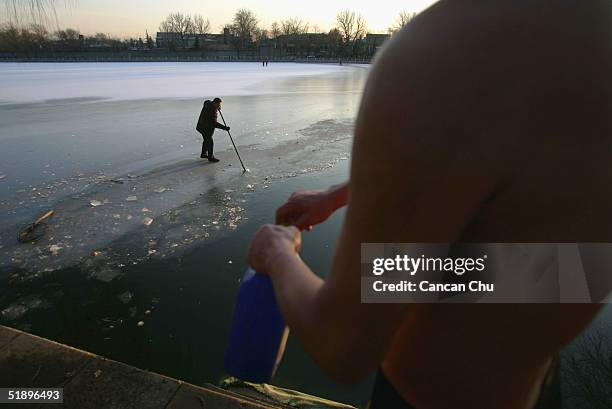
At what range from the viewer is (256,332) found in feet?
4.35

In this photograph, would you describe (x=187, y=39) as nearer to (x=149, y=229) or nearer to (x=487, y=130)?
(x=149, y=229)

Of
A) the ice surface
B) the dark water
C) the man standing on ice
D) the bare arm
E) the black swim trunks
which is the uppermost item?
the bare arm

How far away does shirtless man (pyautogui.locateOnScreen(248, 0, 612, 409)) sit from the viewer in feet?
1.71

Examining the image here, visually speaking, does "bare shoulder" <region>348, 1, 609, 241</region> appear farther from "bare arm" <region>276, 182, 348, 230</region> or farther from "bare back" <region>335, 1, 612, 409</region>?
"bare arm" <region>276, 182, 348, 230</region>

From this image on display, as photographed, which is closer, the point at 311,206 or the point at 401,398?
the point at 401,398

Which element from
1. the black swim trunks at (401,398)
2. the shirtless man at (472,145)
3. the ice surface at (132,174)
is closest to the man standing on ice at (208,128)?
the ice surface at (132,174)

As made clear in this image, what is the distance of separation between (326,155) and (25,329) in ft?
20.9

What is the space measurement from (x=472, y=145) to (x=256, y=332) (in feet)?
3.46

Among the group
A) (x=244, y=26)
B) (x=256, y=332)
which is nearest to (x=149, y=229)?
(x=256, y=332)

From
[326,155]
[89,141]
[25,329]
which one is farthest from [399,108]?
[89,141]

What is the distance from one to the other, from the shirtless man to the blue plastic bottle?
635 millimetres

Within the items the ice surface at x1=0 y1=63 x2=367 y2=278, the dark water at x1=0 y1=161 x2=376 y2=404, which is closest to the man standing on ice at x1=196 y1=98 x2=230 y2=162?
the ice surface at x1=0 y1=63 x2=367 y2=278

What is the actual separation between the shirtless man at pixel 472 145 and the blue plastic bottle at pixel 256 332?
0.63 m

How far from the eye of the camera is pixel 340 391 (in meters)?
2.68
